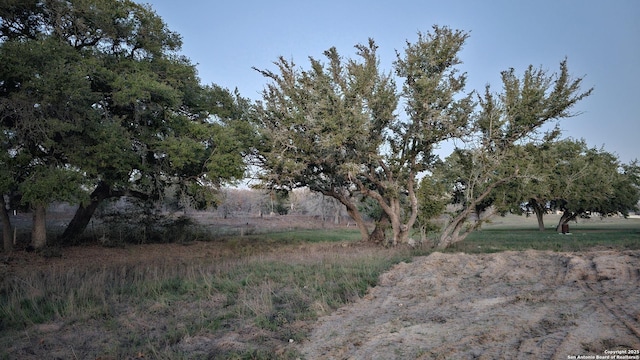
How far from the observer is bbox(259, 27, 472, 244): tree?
19.0 m

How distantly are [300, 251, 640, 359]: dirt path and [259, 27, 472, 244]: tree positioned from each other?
11.0 metres

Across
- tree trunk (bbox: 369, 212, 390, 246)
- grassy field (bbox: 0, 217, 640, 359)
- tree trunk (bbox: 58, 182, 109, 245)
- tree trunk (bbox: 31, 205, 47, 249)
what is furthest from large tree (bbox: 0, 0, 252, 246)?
tree trunk (bbox: 369, 212, 390, 246)

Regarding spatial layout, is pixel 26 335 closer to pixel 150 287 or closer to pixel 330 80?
pixel 150 287

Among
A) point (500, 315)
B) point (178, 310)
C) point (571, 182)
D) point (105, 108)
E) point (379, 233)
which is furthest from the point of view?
point (379, 233)

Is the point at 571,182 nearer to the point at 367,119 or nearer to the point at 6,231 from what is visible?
the point at 367,119

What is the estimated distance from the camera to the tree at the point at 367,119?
747 inches

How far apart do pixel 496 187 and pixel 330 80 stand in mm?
10971

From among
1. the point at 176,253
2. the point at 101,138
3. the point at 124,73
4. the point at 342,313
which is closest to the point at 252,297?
the point at 342,313

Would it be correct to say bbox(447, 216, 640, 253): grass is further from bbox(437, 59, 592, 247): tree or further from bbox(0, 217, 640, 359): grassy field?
bbox(0, 217, 640, 359): grassy field

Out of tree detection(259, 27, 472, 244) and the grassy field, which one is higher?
tree detection(259, 27, 472, 244)

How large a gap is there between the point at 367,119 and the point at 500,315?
14077 millimetres

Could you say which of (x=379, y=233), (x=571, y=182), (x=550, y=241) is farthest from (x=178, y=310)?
(x=550, y=241)

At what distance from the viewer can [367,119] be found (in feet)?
61.8

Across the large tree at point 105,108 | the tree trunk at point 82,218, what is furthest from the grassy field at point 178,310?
the tree trunk at point 82,218
